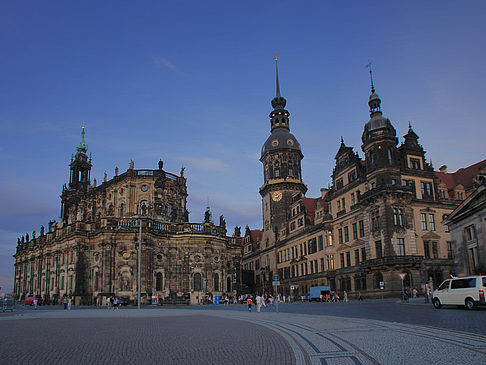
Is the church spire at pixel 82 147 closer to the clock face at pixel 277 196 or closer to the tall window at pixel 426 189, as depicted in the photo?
the clock face at pixel 277 196

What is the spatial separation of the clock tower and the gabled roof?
27.3 meters

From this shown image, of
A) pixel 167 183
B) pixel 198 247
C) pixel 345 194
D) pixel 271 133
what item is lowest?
pixel 198 247

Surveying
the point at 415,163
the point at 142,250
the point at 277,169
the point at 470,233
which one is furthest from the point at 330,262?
the point at 470,233

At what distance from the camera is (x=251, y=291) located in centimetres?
9100

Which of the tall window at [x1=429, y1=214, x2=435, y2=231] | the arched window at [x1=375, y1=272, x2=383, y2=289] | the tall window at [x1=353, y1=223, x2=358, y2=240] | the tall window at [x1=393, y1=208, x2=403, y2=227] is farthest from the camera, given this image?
the tall window at [x1=353, y1=223, x2=358, y2=240]

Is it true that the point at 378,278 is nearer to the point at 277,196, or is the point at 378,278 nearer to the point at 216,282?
the point at 216,282

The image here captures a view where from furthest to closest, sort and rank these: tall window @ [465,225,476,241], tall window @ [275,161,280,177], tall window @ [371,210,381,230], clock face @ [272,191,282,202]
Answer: tall window @ [275,161,280,177]
clock face @ [272,191,282,202]
tall window @ [371,210,381,230]
tall window @ [465,225,476,241]

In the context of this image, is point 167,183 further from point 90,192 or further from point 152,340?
point 152,340

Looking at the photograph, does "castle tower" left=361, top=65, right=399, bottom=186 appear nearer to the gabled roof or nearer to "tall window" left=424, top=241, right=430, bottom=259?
"tall window" left=424, top=241, right=430, bottom=259

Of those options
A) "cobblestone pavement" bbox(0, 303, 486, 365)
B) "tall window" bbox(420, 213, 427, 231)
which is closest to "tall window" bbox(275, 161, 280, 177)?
"tall window" bbox(420, 213, 427, 231)

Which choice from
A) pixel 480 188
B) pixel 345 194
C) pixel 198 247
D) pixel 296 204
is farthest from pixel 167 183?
pixel 480 188

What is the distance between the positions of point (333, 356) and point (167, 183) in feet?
194

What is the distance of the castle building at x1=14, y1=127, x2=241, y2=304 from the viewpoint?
5588cm

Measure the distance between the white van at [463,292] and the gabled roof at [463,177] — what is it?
120 ft
